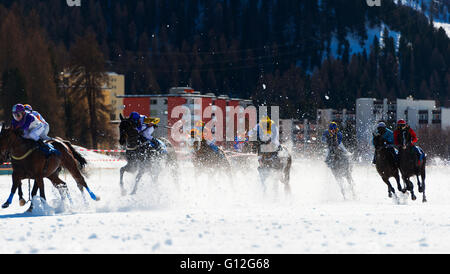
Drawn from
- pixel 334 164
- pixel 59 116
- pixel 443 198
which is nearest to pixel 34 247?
pixel 334 164

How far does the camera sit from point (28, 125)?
12430mm

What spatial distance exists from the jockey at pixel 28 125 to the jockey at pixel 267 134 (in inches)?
193

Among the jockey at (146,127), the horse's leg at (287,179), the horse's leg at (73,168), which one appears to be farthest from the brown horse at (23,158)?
the horse's leg at (287,179)

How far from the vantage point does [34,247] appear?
7559mm

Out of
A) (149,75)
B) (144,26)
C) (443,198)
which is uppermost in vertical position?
(144,26)

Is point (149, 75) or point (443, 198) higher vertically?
point (149, 75)

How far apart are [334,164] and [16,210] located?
755 cm

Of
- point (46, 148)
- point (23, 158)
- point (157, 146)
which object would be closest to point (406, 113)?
point (157, 146)

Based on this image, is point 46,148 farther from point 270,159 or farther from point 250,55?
point 250,55

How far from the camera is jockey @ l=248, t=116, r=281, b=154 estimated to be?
15.2 m

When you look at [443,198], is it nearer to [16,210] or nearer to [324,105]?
[16,210]

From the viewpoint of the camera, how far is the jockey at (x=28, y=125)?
1240cm

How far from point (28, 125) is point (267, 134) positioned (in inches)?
216
